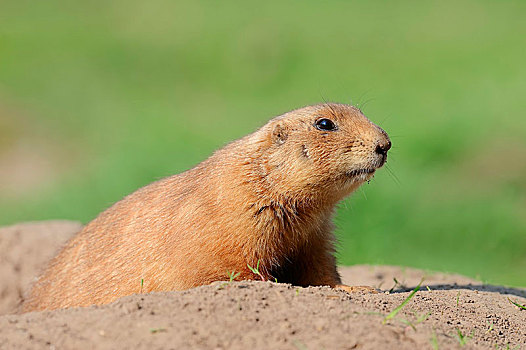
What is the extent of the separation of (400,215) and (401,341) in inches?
339

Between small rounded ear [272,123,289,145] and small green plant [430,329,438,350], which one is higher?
small rounded ear [272,123,289,145]

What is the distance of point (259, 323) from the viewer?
3787 millimetres

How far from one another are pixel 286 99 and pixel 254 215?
12089 mm

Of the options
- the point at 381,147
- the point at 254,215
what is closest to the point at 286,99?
the point at 381,147

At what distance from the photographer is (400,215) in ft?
40.0

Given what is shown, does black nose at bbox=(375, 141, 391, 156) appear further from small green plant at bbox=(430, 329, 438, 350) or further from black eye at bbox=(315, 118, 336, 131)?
small green plant at bbox=(430, 329, 438, 350)

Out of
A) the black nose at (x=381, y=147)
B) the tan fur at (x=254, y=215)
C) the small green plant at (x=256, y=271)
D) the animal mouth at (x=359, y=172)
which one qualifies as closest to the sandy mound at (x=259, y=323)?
the small green plant at (x=256, y=271)

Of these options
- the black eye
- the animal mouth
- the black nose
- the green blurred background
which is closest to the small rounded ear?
the black eye

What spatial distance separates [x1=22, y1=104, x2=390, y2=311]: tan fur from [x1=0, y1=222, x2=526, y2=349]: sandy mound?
0.74 metres

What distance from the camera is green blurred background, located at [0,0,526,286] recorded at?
12.2m

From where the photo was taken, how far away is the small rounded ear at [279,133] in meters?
5.43

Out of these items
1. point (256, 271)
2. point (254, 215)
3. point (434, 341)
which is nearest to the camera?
point (434, 341)

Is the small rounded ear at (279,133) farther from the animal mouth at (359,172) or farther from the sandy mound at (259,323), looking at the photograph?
the sandy mound at (259,323)

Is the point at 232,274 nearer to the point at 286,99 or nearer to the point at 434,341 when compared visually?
the point at 434,341
